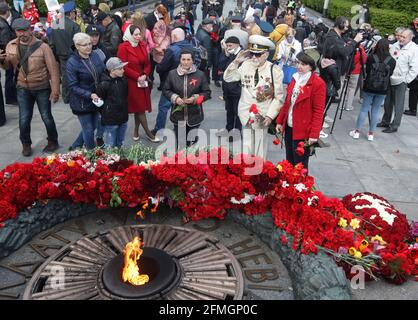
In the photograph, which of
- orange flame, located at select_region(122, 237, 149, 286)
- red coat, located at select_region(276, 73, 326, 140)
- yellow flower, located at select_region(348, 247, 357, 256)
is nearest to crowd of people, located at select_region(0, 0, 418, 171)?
red coat, located at select_region(276, 73, 326, 140)

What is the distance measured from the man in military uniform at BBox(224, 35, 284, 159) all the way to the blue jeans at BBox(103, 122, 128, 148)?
1852 mm

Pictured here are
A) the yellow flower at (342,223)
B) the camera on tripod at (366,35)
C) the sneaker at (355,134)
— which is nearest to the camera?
the yellow flower at (342,223)

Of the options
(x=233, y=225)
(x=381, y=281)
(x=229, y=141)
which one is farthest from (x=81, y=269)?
(x=229, y=141)

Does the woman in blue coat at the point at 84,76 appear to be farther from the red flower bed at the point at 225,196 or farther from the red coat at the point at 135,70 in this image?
the red flower bed at the point at 225,196

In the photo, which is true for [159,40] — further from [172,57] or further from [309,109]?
[309,109]

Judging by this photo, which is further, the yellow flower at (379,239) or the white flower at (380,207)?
the white flower at (380,207)

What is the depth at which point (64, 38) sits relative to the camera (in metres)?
8.59

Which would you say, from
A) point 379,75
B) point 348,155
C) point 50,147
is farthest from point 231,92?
point 50,147

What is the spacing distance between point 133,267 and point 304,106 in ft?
9.52

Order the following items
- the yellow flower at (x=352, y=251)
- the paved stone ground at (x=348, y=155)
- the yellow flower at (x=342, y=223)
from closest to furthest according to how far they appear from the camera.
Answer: the yellow flower at (x=352, y=251)
the yellow flower at (x=342, y=223)
the paved stone ground at (x=348, y=155)

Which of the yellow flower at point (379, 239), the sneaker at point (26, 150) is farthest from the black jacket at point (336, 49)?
the sneaker at point (26, 150)

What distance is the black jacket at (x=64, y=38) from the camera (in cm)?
856

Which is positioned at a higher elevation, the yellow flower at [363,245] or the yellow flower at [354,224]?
the yellow flower at [354,224]
